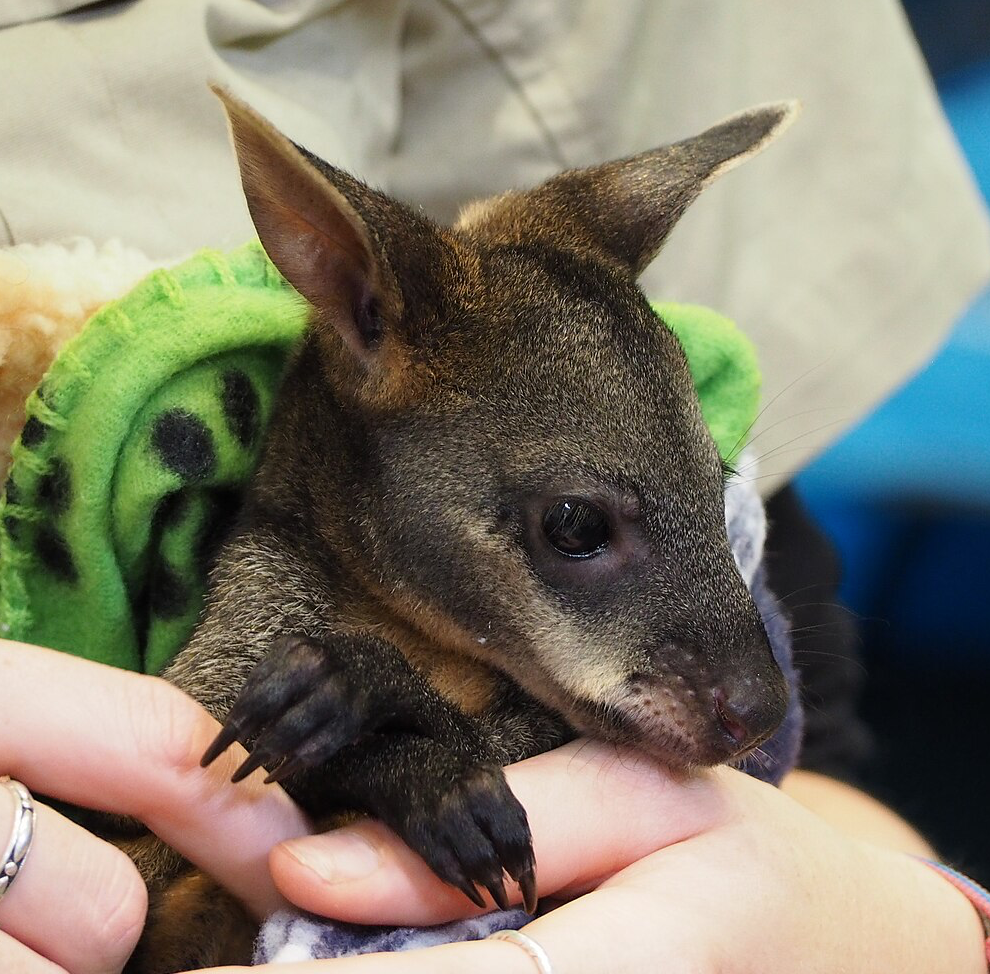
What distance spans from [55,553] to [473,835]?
2.35ft

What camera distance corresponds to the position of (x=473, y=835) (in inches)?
50.1

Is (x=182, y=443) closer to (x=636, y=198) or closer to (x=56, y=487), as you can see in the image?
(x=56, y=487)

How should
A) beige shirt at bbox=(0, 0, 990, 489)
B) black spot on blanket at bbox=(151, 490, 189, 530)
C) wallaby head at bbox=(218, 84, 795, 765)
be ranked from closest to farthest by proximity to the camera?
wallaby head at bbox=(218, 84, 795, 765)
black spot on blanket at bbox=(151, 490, 189, 530)
beige shirt at bbox=(0, 0, 990, 489)

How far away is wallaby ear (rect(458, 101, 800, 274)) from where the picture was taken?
1.79 meters

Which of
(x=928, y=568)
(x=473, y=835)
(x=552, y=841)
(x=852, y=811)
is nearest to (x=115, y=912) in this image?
(x=473, y=835)

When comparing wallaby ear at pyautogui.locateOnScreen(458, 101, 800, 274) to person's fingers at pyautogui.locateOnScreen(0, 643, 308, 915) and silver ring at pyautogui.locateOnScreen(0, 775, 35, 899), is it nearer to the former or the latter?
person's fingers at pyautogui.locateOnScreen(0, 643, 308, 915)

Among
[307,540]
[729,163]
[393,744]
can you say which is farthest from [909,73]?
[393,744]

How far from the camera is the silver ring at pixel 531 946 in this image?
4.01ft

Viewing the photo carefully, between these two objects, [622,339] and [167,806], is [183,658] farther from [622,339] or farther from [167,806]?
[622,339]

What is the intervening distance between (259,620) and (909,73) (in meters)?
1.96

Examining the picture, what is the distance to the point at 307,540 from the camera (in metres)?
1.66

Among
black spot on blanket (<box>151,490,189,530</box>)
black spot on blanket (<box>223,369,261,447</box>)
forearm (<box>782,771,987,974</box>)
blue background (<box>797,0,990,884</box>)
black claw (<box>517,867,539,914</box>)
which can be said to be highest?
black spot on blanket (<box>223,369,261,447</box>)

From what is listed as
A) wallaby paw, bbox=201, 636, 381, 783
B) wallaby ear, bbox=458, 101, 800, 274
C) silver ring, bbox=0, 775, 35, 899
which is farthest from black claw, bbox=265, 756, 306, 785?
wallaby ear, bbox=458, 101, 800, 274

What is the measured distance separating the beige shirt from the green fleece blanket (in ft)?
0.94
